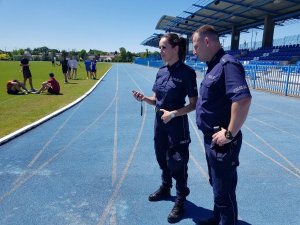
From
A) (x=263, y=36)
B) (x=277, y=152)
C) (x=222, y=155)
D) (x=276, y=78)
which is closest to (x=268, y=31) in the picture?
(x=263, y=36)

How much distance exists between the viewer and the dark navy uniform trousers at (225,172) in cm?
267

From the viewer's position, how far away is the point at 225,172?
2.72 meters

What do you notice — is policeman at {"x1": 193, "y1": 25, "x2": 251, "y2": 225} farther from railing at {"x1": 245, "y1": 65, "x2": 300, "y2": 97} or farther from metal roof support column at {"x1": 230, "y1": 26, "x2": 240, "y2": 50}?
metal roof support column at {"x1": 230, "y1": 26, "x2": 240, "y2": 50}

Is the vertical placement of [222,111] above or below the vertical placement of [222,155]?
above

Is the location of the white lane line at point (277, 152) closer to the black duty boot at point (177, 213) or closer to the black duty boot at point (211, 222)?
the black duty boot at point (211, 222)

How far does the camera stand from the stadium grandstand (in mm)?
15578

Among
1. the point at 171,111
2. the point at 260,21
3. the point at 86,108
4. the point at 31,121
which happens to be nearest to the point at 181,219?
the point at 171,111

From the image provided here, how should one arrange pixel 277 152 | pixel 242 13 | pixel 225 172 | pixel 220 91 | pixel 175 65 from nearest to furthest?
pixel 220 91 < pixel 225 172 < pixel 175 65 < pixel 277 152 < pixel 242 13

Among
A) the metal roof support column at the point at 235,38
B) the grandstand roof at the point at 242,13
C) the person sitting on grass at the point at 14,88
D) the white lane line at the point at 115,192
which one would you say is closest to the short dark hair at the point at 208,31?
the white lane line at the point at 115,192

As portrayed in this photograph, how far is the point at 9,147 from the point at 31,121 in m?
2.20

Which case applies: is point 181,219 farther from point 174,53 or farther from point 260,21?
point 260,21

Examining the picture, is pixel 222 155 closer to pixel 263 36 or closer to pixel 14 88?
pixel 14 88

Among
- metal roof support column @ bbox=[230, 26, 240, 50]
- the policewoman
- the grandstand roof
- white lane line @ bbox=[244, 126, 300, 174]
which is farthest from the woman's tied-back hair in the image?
metal roof support column @ bbox=[230, 26, 240, 50]

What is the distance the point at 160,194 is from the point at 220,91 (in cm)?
195
